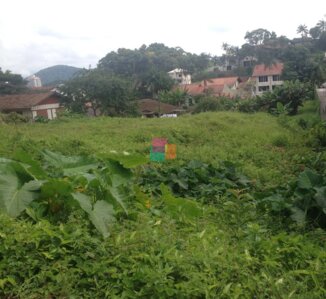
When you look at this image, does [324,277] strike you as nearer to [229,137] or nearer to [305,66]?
[229,137]

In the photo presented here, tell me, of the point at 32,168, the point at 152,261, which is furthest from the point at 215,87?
the point at 152,261

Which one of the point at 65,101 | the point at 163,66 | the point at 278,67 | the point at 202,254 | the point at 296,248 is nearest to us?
the point at 202,254

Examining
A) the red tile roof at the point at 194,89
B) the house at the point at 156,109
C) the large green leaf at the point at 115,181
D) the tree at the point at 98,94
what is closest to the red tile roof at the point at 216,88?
the red tile roof at the point at 194,89

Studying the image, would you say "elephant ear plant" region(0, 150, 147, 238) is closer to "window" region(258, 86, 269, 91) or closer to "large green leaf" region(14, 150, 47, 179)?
"large green leaf" region(14, 150, 47, 179)

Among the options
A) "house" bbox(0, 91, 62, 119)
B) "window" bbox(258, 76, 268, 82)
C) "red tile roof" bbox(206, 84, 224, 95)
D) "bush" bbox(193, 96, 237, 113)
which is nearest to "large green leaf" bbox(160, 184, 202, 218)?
"bush" bbox(193, 96, 237, 113)

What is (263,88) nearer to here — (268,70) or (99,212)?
(268,70)

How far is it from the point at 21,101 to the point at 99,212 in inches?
977

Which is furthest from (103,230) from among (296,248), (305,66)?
(305,66)

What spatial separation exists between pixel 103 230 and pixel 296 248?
1193 millimetres

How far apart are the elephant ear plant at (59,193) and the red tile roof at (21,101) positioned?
23.4m

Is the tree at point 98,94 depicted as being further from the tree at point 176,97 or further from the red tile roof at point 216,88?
the red tile roof at point 216,88

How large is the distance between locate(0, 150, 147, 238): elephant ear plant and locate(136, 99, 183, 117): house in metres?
25.4

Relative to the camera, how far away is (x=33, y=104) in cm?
2525

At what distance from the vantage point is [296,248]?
2.59m
